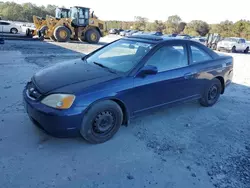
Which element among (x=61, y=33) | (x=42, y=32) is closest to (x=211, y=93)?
(x=61, y=33)

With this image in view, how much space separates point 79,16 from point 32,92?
47.3 ft

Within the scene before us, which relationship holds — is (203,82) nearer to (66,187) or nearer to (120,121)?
(120,121)

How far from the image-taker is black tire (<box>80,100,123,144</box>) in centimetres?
273

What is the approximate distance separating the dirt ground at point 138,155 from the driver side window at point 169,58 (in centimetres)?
100

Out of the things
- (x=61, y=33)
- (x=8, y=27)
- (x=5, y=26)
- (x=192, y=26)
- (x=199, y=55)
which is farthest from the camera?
(x=192, y=26)

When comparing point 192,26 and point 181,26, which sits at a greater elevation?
point 181,26

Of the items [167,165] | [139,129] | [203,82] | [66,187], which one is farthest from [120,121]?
[203,82]

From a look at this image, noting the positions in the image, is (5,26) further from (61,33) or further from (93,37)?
(93,37)

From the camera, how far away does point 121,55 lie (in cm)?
361

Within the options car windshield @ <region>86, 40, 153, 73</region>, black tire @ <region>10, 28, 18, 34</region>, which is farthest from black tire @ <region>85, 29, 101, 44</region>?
car windshield @ <region>86, 40, 153, 73</region>

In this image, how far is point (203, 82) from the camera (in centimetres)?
413

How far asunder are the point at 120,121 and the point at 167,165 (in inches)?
35.6

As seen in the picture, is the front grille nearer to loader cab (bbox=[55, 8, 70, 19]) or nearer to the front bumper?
the front bumper

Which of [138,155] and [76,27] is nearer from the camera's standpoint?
[138,155]
